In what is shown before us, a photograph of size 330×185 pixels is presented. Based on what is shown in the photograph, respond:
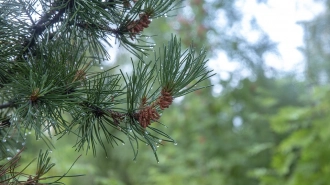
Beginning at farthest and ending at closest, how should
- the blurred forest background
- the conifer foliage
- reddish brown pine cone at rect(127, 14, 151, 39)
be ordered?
the blurred forest background < reddish brown pine cone at rect(127, 14, 151, 39) < the conifer foliage

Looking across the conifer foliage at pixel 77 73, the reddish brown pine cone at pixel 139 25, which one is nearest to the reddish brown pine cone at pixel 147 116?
the conifer foliage at pixel 77 73

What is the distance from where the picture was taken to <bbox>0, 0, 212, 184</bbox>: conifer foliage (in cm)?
94

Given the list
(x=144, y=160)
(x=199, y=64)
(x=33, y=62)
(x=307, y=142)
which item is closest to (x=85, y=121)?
(x=33, y=62)

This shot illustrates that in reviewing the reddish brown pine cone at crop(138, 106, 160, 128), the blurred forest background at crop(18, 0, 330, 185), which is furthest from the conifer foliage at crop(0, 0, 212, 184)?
the blurred forest background at crop(18, 0, 330, 185)

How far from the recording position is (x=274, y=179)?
11.6 feet

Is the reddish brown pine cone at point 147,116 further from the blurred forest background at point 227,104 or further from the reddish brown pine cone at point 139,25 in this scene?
the blurred forest background at point 227,104

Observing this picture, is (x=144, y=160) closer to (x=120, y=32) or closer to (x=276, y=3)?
(x=276, y=3)

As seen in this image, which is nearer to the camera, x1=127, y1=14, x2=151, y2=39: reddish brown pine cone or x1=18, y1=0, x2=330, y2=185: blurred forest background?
x1=127, y1=14, x2=151, y2=39: reddish brown pine cone

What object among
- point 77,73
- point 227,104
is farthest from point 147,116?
point 227,104

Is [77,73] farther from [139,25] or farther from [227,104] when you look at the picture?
[227,104]

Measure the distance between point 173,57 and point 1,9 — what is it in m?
0.43

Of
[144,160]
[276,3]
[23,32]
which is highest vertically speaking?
[276,3]

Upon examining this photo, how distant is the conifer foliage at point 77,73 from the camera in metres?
0.94

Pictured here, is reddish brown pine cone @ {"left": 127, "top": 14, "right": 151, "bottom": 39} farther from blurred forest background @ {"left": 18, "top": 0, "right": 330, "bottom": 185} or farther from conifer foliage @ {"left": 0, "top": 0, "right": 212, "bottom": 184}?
blurred forest background @ {"left": 18, "top": 0, "right": 330, "bottom": 185}
